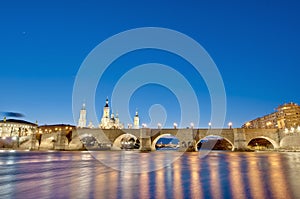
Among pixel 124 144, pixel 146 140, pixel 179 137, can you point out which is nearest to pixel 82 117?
pixel 124 144

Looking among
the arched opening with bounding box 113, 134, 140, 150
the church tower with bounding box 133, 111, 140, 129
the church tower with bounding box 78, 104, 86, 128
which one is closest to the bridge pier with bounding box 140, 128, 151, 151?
the arched opening with bounding box 113, 134, 140, 150

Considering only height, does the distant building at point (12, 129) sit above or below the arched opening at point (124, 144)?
above

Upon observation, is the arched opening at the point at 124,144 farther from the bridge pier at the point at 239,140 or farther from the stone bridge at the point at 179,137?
the bridge pier at the point at 239,140

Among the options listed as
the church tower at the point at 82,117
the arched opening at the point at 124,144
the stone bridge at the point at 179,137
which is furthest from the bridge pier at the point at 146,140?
the church tower at the point at 82,117

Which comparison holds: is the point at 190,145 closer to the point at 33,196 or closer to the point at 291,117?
the point at 33,196

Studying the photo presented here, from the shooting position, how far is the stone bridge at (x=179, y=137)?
53.0 m

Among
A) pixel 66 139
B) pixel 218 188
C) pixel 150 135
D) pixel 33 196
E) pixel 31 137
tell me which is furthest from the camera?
pixel 31 137

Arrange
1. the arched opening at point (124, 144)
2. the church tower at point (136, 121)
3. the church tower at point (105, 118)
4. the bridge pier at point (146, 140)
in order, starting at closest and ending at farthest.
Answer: the bridge pier at point (146, 140) < the arched opening at point (124, 144) < the church tower at point (105, 118) < the church tower at point (136, 121)

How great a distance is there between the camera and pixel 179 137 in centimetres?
5672

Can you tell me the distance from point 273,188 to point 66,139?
216 ft

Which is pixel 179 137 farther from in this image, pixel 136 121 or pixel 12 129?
pixel 12 129

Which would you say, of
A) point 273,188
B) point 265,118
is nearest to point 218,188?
point 273,188

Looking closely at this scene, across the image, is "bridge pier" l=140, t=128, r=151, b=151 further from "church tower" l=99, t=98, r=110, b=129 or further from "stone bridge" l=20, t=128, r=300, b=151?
"church tower" l=99, t=98, r=110, b=129

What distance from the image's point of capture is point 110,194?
661cm
